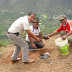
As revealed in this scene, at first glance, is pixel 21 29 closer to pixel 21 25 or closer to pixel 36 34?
pixel 21 25

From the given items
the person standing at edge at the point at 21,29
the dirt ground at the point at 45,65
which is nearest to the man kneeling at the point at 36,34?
the dirt ground at the point at 45,65

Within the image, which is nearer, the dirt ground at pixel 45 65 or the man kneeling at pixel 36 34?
the dirt ground at pixel 45 65

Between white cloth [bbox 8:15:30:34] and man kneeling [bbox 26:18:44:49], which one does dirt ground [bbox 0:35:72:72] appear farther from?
white cloth [bbox 8:15:30:34]

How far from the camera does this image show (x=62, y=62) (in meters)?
2.80

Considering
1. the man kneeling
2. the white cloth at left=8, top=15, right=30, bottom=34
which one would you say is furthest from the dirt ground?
the white cloth at left=8, top=15, right=30, bottom=34

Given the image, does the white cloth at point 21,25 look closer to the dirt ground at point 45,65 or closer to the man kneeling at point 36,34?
the man kneeling at point 36,34

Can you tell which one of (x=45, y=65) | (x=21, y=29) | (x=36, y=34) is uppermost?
(x=21, y=29)

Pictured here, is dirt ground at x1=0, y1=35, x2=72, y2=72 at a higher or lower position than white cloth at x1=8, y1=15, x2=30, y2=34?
lower

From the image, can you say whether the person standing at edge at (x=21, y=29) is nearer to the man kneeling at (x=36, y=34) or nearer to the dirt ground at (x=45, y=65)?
the dirt ground at (x=45, y=65)

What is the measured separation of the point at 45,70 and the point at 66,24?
1.41 metres

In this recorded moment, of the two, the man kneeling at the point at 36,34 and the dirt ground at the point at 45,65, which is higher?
the man kneeling at the point at 36,34

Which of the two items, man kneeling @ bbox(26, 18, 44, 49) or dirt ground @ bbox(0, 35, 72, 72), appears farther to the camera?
man kneeling @ bbox(26, 18, 44, 49)

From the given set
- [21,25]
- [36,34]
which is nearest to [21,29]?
[21,25]

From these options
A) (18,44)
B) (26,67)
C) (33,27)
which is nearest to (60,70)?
(26,67)
